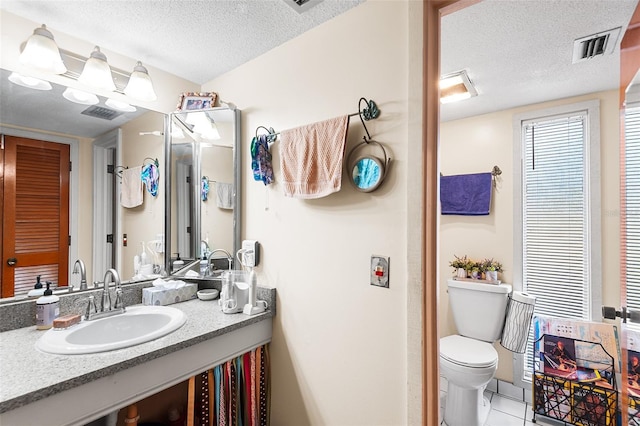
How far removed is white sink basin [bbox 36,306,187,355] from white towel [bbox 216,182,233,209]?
656mm

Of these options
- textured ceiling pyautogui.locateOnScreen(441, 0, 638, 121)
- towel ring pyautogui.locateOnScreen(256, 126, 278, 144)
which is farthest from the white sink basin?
textured ceiling pyautogui.locateOnScreen(441, 0, 638, 121)

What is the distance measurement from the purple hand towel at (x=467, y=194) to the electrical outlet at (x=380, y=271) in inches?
64.6

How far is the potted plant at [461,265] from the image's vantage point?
8.05 ft

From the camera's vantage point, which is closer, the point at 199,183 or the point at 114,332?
the point at 114,332

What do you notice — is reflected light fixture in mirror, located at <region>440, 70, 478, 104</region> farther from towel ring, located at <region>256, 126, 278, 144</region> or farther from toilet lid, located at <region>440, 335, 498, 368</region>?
toilet lid, located at <region>440, 335, 498, 368</region>

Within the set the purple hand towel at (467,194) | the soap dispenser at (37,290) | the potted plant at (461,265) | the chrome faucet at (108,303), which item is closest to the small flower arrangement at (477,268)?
the potted plant at (461,265)

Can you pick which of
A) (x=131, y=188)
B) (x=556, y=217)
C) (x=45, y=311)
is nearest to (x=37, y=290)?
(x=45, y=311)

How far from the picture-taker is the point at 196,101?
74.0 inches

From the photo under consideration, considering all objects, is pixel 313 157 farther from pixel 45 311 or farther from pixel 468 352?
pixel 468 352

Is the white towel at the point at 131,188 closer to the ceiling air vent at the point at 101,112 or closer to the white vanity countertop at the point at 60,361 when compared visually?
the ceiling air vent at the point at 101,112

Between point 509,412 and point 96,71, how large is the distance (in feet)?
11.3

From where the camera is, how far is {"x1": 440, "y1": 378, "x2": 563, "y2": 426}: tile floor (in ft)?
6.60

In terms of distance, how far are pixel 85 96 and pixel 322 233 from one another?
145cm

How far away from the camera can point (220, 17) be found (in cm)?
139
